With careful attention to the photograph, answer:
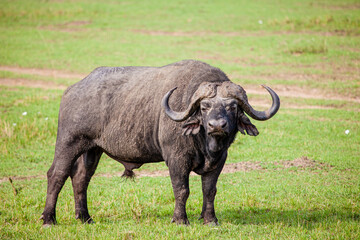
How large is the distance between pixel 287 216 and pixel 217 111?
88.6 inches

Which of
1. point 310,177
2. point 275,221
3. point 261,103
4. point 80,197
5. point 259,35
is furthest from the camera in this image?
point 259,35

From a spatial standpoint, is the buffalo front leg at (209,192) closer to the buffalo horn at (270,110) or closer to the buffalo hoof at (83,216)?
the buffalo horn at (270,110)

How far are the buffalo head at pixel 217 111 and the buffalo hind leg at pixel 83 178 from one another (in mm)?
1920

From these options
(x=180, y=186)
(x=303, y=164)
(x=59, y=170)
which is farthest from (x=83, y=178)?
(x=303, y=164)

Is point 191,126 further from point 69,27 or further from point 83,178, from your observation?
point 69,27

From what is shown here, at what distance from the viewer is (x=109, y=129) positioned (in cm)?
718

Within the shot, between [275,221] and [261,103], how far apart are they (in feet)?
28.1

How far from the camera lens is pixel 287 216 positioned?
23.9 feet

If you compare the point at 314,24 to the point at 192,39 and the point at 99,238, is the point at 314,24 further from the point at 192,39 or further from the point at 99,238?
the point at 99,238

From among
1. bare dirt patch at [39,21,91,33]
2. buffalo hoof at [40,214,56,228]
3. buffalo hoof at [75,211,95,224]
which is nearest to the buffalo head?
buffalo hoof at [75,211,95,224]

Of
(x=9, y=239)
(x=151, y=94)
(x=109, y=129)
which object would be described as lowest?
(x=9, y=239)

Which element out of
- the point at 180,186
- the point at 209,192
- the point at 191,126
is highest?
the point at 191,126

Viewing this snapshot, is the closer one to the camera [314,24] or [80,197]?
[80,197]

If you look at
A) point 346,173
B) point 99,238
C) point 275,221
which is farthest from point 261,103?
point 99,238
